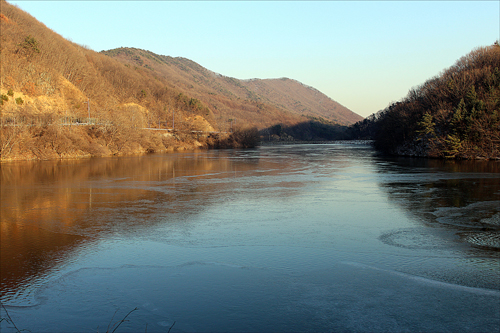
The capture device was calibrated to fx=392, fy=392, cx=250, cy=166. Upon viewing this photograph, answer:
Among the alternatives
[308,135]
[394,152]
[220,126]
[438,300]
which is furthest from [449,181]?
[308,135]

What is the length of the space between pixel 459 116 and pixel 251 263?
1642 inches

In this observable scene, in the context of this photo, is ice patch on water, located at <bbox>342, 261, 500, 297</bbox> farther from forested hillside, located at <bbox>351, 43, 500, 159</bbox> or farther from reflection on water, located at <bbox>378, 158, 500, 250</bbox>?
forested hillside, located at <bbox>351, 43, 500, 159</bbox>

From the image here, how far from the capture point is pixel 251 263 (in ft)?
28.6

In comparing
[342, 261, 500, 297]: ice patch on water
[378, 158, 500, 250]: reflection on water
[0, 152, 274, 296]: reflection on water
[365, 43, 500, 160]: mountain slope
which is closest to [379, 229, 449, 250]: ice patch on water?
[378, 158, 500, 250]: reflection on water

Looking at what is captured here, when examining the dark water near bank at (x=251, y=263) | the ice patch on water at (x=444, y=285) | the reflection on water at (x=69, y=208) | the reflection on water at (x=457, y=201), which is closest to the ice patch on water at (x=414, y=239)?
the dark water near bank at (x=251, y=263)

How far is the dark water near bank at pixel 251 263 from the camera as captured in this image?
620 centimetres

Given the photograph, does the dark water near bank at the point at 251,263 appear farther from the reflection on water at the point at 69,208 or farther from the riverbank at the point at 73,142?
the riverbank at the point at 73,142

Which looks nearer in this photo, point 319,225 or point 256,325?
point 256,325

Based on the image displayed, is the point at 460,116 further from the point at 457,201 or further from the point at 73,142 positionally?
the point at 73,142

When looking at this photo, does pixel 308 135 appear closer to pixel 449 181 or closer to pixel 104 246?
pixel 449 181

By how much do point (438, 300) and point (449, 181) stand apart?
18587mm

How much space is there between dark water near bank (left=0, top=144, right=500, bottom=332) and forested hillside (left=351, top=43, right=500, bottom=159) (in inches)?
1154

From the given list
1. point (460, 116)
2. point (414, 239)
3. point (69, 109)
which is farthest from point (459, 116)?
point (69, 109)

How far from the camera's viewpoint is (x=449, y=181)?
23.2 meters
